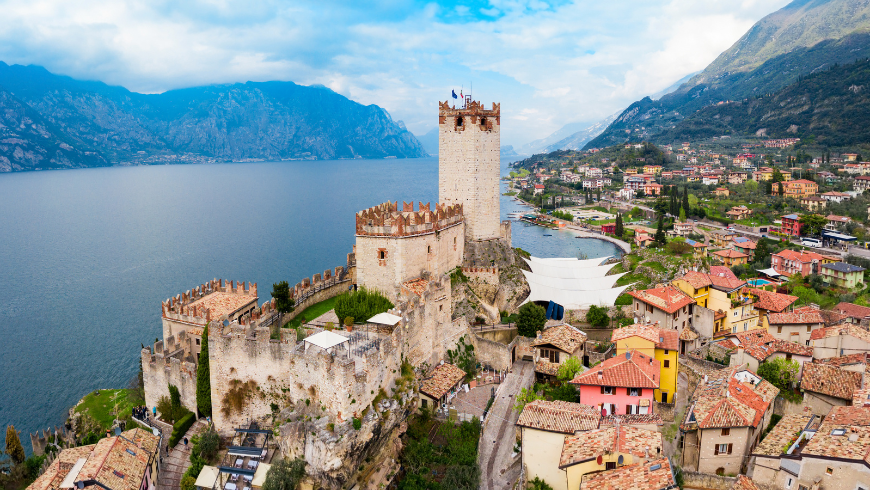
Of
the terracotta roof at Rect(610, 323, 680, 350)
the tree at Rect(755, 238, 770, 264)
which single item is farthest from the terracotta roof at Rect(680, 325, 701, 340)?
the tree at Rect(755, 238, 770, 264)

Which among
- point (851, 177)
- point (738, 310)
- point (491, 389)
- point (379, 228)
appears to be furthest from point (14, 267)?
point (851, 177)

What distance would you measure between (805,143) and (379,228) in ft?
466

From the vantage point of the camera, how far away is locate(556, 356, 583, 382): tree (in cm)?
2656

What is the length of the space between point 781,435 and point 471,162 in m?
23.8

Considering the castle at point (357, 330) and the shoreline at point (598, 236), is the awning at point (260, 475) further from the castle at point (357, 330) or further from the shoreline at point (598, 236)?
the shoreline at point (598, 236)

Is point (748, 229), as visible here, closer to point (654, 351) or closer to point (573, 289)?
point (573, 289)

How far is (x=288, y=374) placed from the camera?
72.7 feet

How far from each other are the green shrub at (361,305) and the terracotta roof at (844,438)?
60.6 ft

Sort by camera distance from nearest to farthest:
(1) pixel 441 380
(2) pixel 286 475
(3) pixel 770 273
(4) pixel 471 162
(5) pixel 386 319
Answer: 1. (2) pixel 286 475
2. (5) pixel 386 319
3. (1) pixel 441 380
4. (4) pixel 471 162
5. (3) pixel 770 273

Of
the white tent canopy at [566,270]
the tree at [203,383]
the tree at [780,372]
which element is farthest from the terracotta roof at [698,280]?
the tree at [203,383]

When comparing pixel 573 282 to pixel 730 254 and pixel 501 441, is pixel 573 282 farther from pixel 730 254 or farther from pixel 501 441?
pixel 730 254

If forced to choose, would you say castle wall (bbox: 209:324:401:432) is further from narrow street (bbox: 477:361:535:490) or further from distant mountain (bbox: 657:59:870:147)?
distant mountain (bbox: 657:59:870:147)

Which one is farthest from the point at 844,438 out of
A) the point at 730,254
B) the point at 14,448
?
the point at 730,254

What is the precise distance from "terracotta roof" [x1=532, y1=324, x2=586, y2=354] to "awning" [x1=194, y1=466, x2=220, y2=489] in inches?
670
